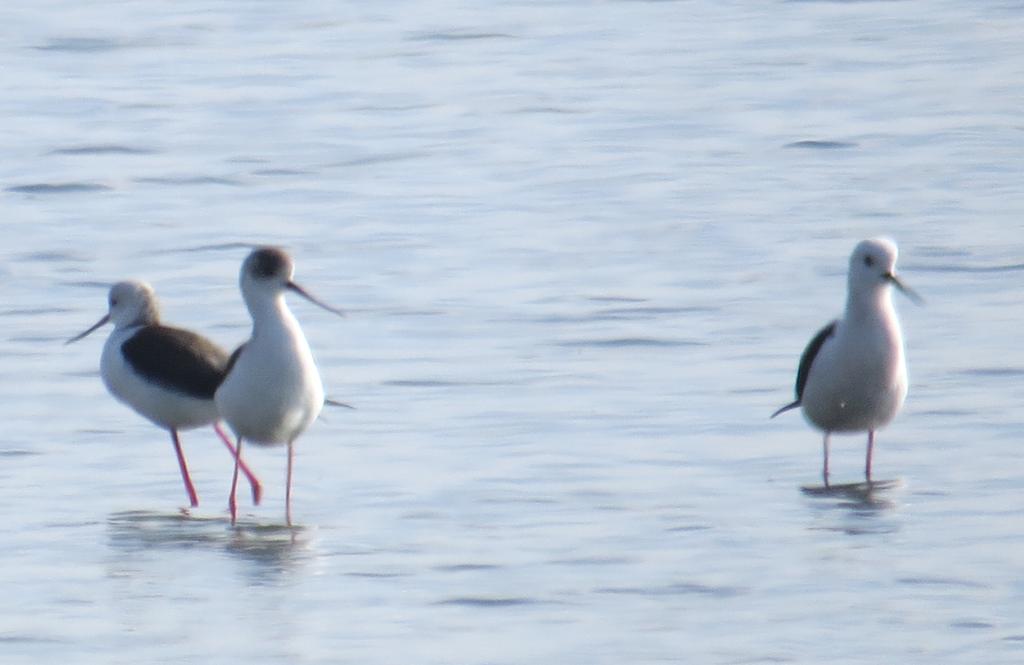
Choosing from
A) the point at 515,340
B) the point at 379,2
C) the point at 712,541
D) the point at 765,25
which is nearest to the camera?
the point at 712,541

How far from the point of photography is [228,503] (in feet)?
27.6

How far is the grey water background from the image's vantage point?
6.89 m

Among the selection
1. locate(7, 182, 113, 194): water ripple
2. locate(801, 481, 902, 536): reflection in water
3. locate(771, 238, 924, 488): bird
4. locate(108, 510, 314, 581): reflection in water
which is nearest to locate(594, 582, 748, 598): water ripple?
locate(801, 481, 902, 536): reflection in water

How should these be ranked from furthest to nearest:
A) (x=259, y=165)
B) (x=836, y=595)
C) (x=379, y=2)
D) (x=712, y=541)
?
(x=379, y=2), (x=259, y=165), (x=712, y=541), (x=836, y=595)

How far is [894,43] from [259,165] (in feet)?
21.3

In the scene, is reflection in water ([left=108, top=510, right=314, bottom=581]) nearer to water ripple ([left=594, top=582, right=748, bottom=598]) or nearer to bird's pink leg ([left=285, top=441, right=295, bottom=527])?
bird's pink leg ([left=285, top=441, right=295, bottom=527])

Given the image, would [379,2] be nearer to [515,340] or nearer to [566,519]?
[515,340]

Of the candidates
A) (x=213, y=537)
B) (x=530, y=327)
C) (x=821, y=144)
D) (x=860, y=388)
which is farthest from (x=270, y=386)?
(x=821, y=144)

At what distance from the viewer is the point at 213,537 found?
313 inches

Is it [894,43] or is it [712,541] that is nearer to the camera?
[712,541]

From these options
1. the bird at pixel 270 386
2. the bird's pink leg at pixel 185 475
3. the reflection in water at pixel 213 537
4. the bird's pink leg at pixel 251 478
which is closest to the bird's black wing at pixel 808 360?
the bird at pixel 270 386

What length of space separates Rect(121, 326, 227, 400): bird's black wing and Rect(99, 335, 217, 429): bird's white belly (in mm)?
23

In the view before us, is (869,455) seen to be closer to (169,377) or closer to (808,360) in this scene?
(808,360)

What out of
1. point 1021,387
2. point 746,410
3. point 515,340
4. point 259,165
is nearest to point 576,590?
point 746,410
